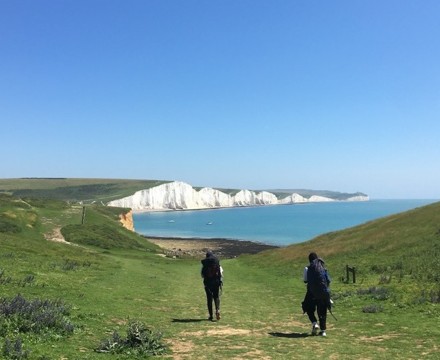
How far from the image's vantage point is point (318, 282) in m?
14.6

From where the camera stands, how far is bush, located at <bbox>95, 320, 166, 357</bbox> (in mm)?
10969

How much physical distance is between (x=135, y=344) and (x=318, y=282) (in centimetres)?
655

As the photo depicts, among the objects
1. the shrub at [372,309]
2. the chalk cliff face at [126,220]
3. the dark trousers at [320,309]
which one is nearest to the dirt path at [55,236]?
the chalk cliff face at [126,220]

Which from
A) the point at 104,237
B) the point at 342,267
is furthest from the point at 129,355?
the point at 104,237

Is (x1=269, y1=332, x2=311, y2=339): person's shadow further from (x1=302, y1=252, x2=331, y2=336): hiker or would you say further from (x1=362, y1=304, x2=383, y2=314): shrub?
(x1=362, y1=304, x2=383, y2=314): shrub

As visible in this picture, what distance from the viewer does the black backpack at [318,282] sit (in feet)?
47.6

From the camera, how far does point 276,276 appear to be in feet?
127

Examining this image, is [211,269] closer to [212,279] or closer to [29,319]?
[212,279]

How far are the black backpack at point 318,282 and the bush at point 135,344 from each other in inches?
222

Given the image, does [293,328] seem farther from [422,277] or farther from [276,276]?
[276,276]

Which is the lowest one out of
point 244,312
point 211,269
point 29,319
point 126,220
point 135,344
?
point 126,220

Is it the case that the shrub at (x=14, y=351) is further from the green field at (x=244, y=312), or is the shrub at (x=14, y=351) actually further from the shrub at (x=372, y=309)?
the shrub at (x=372, y=309)

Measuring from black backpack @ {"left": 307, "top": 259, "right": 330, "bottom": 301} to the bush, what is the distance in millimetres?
5631

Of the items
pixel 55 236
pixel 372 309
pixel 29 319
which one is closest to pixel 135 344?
pixel 29 319
